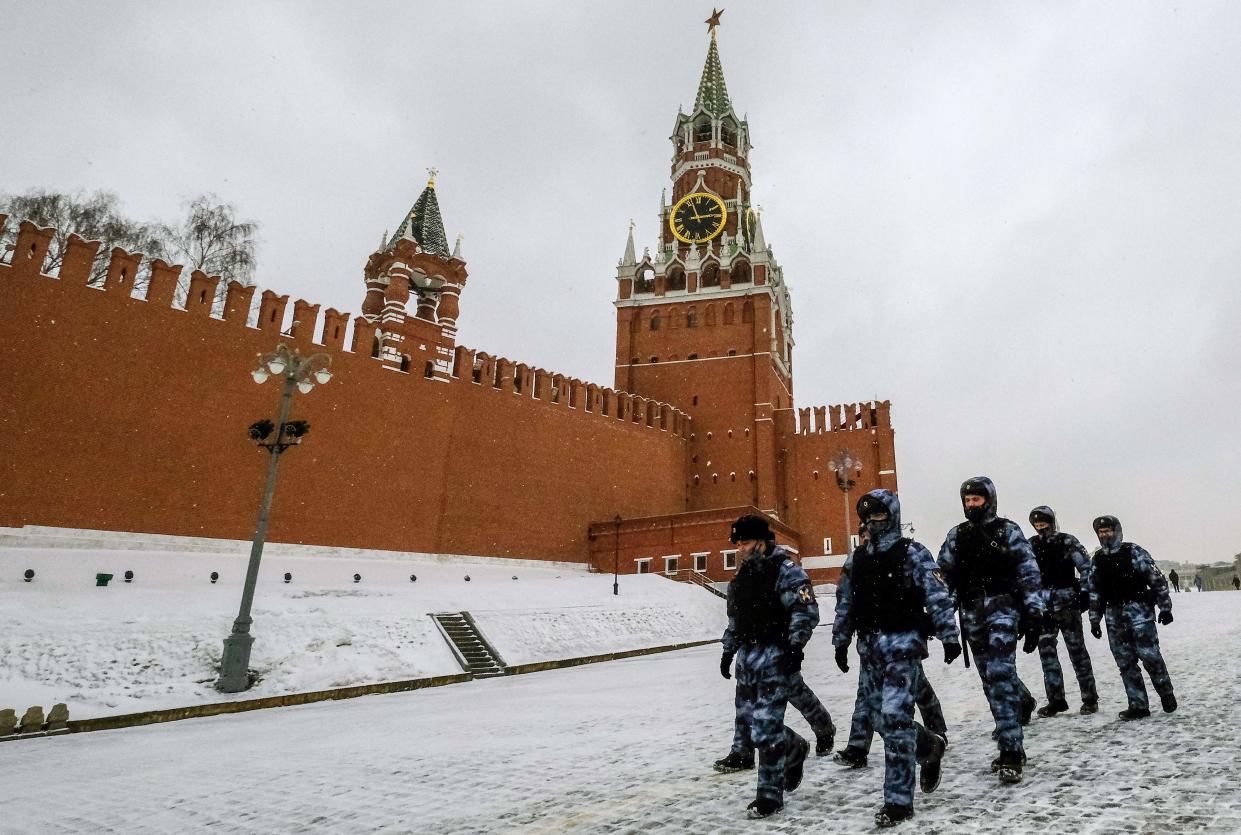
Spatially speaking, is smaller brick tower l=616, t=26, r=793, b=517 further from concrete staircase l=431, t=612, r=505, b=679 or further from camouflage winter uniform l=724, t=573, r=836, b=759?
camouflage winter uniform l=724, t=573, r=836, b=759

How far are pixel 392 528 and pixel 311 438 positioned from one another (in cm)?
361

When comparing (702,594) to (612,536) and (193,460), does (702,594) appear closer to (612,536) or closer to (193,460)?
(612,536)

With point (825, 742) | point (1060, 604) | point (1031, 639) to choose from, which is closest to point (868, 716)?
point (825, 742)

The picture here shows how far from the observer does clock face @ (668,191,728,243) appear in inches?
1531

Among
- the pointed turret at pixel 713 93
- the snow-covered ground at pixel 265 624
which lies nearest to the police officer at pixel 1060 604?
the snow-covered ground at pixel 265 624

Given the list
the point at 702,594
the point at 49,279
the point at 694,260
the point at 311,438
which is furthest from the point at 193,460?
the point at 694,260

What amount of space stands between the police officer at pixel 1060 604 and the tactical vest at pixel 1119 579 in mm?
107

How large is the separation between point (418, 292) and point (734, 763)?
2572cm

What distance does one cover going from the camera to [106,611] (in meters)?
10.8

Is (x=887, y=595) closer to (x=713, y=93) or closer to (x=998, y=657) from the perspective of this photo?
(x=998, y=657)

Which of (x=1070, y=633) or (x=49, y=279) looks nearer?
(x=1070, y=633)

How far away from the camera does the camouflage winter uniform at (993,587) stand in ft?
14.4

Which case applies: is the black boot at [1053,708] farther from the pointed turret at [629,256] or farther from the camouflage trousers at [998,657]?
the pointed turret at [629,256]

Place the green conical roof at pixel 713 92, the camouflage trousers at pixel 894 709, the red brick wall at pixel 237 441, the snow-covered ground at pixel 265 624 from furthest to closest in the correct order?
the green conical roof at pixel 713 92 → the red brick wall at pixel 237 441 → the snow-covered ground at pixel 265 624 → the camouflage trousers at pixel 894 709
